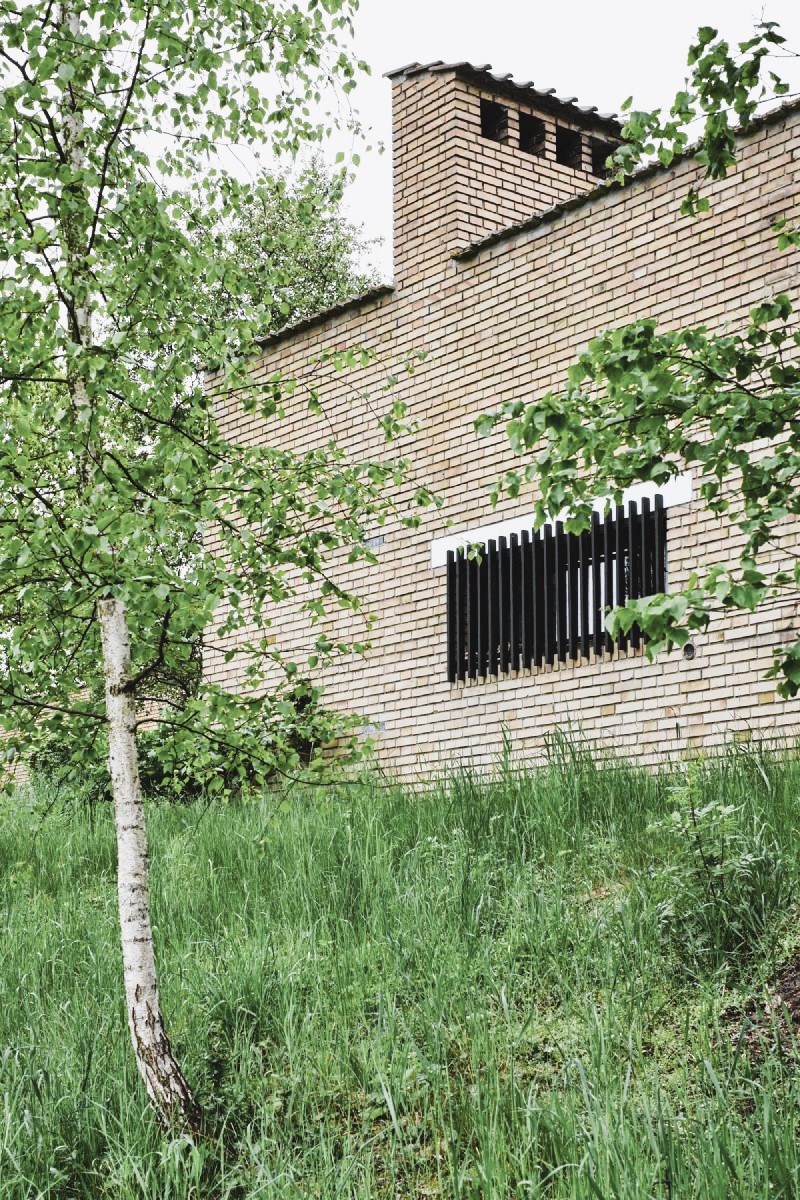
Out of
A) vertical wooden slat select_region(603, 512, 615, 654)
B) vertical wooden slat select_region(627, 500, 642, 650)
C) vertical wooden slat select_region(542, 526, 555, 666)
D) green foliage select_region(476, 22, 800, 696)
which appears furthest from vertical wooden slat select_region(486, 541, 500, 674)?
green foliage select_region(476, 22, 800, 696)

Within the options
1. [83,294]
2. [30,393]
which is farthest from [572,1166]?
[30,393]

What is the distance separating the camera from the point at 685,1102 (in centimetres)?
399

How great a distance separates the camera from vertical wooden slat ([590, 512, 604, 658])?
9.19 metres

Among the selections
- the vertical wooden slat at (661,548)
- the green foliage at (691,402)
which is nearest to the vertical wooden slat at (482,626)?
the vertical wooden slat at (661,548)

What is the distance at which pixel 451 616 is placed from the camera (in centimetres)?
1052

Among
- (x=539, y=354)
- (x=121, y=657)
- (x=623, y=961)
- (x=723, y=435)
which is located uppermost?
(x=539, y=354)

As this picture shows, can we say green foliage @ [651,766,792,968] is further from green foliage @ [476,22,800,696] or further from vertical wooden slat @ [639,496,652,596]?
vertical wooden slat @ [639,496,652,596]

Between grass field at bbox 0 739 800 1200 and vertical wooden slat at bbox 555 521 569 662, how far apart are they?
196 cm

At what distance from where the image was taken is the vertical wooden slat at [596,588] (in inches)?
362

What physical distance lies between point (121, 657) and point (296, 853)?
2.57 m

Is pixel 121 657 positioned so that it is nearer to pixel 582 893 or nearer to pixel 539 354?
pixel 582 893

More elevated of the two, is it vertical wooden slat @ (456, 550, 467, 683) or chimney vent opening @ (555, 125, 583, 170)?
chimney vent opening @ (555, 125, 583, 170)

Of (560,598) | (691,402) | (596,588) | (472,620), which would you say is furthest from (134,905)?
(472,620)

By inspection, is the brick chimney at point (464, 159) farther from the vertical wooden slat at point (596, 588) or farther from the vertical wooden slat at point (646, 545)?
the vertical wooden slat at point (646, 545)
